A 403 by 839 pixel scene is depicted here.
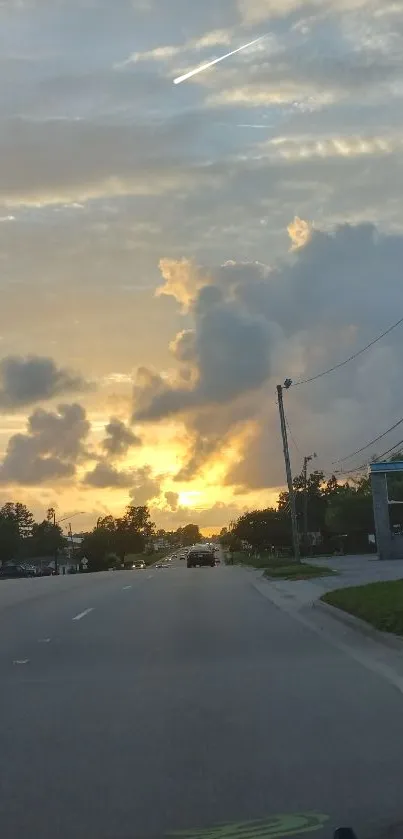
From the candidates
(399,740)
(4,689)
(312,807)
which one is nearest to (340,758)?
(399,740)

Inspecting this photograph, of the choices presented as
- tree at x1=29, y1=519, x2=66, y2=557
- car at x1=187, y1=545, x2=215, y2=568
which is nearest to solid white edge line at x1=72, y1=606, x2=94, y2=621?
car at x1=187, y1=545, x2=215, y2=568

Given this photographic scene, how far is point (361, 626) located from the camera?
17969 mm

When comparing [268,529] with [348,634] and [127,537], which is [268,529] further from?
[348,634]

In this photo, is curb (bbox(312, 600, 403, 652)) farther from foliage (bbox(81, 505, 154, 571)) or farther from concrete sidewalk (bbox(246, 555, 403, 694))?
foliage (bbox(81, 505, 154, 571))

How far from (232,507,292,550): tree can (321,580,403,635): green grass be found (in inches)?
3635

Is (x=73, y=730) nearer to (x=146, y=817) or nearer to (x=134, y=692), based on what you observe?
(x=134, y=692)

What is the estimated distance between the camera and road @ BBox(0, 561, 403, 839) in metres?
6.70

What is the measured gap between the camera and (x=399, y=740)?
8812 millimetres

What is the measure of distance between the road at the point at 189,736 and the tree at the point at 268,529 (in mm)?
100393

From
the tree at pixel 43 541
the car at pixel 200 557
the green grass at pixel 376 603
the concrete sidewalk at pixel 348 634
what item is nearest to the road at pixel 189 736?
the concrete sidewalk at pixel 348 634

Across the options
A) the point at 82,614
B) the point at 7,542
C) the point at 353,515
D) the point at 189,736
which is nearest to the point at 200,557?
the point at 353,515

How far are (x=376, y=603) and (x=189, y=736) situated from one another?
1158 cm

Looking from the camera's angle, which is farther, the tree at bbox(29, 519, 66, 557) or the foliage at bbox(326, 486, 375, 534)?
the tree at bbox(29, 519, 66, 557)

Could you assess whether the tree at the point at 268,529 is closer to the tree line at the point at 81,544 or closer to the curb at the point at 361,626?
the tree line at the point at 81,544
